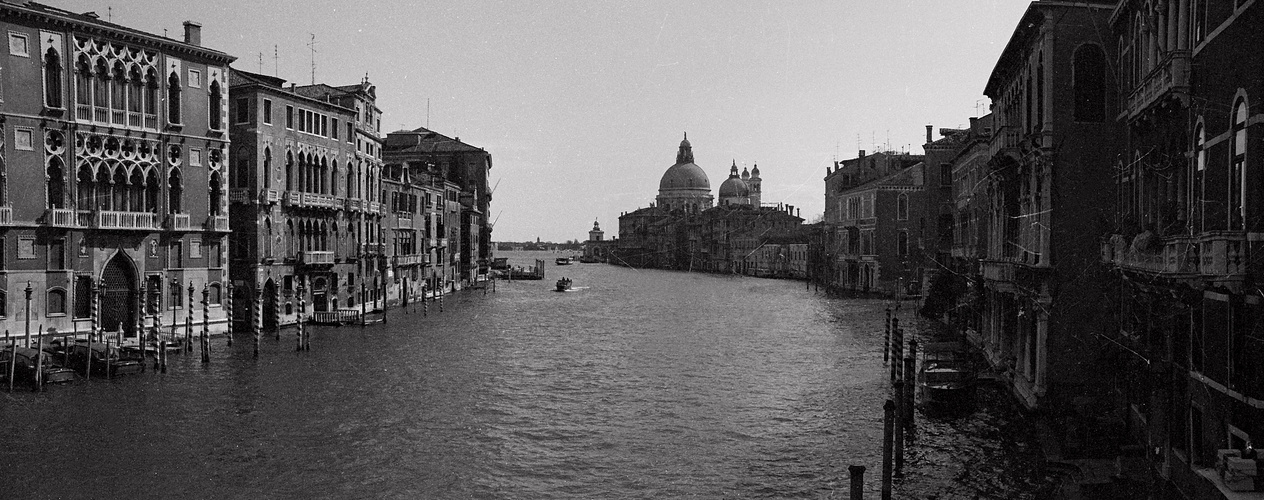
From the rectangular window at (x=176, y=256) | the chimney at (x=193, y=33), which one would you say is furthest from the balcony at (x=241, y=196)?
the chimney at (x=193, y=33)

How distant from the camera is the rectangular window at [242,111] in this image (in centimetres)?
3428

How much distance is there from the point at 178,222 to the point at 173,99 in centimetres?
401

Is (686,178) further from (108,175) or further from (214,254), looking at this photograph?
(108,175)

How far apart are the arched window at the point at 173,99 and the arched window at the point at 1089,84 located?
26535 mm

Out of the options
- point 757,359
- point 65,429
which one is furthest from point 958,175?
point 65,429

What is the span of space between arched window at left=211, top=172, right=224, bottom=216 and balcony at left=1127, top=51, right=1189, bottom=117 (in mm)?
28169

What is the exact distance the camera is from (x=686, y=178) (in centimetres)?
17650

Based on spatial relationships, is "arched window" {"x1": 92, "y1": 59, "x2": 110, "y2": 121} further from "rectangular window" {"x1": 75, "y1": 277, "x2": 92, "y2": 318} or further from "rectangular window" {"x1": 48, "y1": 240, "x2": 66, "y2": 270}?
"rectangular window" {"x1": 75, "y1": 277, "x2": 92, "y2": 318}

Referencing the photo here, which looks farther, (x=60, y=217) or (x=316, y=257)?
(x=316, y=257)

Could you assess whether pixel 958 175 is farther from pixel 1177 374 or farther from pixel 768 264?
pixel 768 264

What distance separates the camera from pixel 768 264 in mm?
105188

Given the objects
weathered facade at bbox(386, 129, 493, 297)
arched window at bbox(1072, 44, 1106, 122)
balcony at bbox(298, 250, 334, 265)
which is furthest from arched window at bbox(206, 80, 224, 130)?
arched window at bbox(1072, 44, 1106, 122)

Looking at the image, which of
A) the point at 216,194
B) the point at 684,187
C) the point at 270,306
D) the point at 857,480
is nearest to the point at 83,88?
the point at 216,194

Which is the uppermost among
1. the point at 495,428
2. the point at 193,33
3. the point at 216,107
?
the point at 193,33
